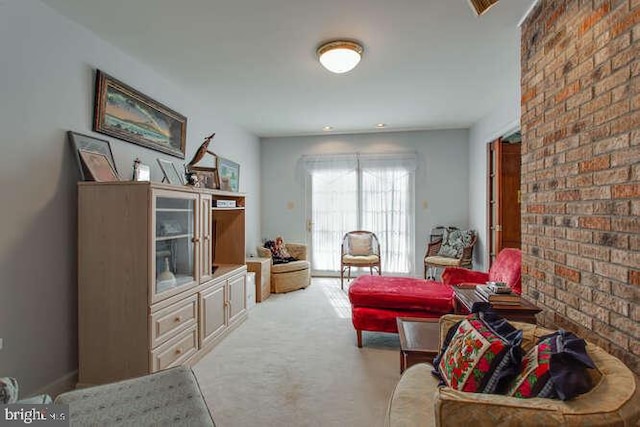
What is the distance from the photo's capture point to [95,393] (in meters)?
1.38

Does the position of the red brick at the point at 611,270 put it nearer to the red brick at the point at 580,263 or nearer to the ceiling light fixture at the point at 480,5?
the red brick at the point at 580,263

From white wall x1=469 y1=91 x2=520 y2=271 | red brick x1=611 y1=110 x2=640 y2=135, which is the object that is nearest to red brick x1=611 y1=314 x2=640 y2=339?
red brick x1=611 y1=110 x2=640 y2=135

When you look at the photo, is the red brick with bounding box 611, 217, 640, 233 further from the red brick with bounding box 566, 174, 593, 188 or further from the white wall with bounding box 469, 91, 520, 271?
the white wall with bounding box 469, 91, 520, 271

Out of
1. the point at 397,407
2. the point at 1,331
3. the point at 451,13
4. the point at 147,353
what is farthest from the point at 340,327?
the point at 451,13

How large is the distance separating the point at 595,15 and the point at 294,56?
6.38ft

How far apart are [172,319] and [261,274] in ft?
6.70

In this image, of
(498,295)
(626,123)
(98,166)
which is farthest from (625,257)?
(98,166)

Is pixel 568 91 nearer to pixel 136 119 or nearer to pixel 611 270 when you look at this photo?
pixel 611 270

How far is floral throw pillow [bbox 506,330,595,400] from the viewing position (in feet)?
3.27

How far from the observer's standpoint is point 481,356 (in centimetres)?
130

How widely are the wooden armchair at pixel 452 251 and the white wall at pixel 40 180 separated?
4.15 meters

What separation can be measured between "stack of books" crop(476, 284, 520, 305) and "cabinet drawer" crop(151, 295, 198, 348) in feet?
7.03

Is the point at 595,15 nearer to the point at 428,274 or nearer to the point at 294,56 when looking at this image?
the point at 294,56

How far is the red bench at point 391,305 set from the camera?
2.85m
